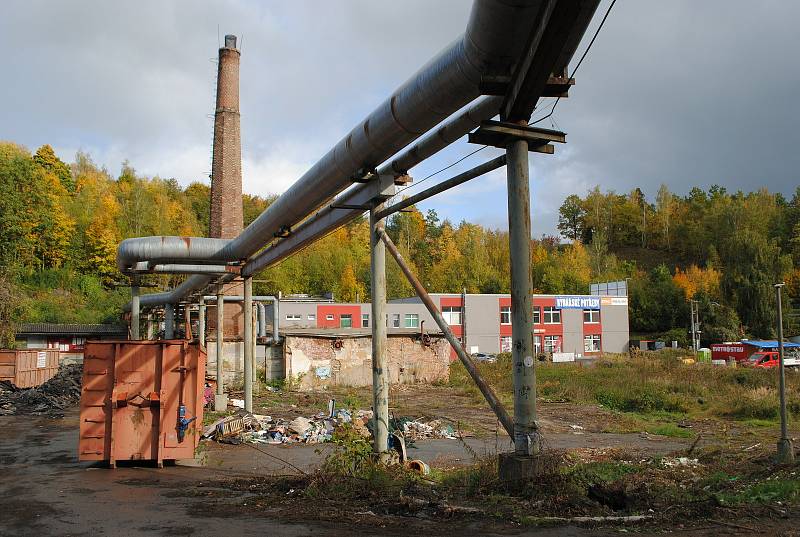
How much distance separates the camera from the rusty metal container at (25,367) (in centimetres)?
2520

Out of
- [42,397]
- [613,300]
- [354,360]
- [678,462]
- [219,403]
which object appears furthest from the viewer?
[613,300]

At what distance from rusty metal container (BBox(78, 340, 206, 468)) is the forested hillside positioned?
94.1ft

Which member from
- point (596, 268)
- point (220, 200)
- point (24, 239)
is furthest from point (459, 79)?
point (596, 268)

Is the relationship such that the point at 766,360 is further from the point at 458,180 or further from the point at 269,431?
the point at 458,180

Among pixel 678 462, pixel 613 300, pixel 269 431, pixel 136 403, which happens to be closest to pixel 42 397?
pixel 269 431

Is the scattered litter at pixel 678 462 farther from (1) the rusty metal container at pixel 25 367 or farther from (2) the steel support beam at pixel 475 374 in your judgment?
(1) the rusty metal container at pixel 25 367

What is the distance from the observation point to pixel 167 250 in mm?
15211

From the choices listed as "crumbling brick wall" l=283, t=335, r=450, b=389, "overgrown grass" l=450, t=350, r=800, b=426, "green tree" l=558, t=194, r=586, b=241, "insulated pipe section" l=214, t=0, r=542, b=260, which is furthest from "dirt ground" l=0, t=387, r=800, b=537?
"green tree" l=558, t=194, r=586, b=241

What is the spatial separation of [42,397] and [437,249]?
225 ft

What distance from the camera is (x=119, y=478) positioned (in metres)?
9.69

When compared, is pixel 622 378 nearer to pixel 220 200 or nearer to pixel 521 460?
pixel 220 200

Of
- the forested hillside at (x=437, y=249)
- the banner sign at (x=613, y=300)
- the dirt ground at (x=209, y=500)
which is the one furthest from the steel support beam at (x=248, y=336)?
the banner sign at (x=613, y=300)

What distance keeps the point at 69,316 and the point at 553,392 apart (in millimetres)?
37055

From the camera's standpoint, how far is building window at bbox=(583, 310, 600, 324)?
60.9 metres
